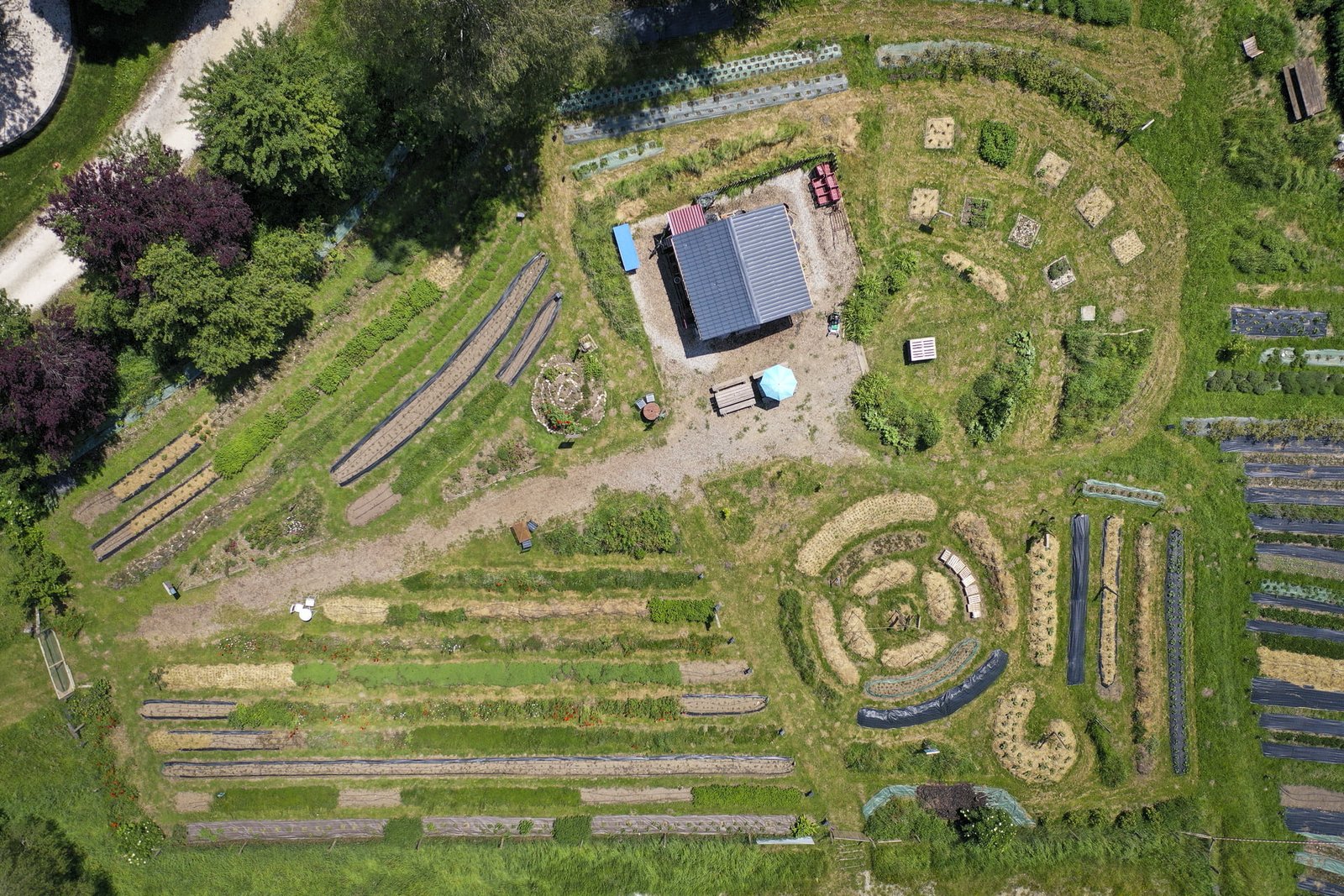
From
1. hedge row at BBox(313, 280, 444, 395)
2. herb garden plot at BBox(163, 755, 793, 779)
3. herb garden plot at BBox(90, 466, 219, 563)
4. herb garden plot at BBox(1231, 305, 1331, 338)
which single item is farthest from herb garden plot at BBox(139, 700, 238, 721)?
herb garden plot at BBox(1231, 305, 1331, 338)

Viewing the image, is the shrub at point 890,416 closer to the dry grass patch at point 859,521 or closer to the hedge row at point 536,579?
the dry grass patch at point 859,521

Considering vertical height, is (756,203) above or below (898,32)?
below

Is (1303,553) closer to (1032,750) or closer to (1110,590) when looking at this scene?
(1110,590)

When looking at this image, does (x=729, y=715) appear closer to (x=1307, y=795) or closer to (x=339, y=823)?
(x=339, y=823)

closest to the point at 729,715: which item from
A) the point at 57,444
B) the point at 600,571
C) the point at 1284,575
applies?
the point at 600,571

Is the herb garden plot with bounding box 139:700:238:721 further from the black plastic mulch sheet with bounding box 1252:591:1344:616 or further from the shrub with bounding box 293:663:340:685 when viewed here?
the black plastic mulch sheet with bounding box 1252:591:1344:616

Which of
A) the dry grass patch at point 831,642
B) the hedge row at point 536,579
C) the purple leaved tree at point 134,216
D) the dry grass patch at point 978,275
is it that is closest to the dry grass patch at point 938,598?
the dry grass patch at point 831,642
